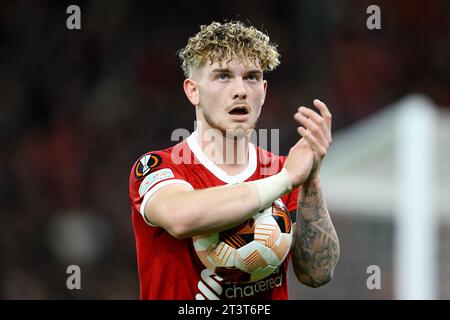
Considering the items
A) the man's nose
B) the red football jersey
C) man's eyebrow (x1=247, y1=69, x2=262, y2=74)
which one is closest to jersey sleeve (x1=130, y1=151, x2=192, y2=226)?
the red football jersey

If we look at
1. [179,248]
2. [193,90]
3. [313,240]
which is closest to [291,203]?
[313,240]

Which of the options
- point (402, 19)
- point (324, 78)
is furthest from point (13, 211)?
point (402, 19)

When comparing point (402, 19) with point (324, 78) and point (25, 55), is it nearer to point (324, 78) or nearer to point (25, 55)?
point (324, 78)

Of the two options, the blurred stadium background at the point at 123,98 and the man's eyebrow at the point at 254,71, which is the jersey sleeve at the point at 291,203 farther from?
the blurred stadium background at the point at 123,98

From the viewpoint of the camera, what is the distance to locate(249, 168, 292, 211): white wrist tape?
139 inches

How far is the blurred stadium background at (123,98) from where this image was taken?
10.3 metres

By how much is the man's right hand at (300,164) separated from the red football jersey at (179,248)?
0.34 meters

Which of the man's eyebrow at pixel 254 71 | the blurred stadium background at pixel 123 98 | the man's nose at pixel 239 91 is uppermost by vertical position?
the blurred stadium background at pixel 123 98

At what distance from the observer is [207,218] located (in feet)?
11.4

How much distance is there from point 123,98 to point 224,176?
7.94 meters

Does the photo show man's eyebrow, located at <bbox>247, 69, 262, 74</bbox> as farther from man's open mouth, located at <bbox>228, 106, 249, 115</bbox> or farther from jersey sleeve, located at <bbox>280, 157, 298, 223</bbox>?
jersey sleeve, located at <bbox>280, 157, 298, 223</bbox>

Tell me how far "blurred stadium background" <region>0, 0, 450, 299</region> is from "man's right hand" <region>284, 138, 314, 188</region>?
5133mm

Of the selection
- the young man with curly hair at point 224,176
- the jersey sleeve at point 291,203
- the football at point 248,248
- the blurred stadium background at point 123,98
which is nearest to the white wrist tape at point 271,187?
the young man with curly hair at point 224,176

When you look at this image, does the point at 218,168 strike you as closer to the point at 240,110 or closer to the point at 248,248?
the point at 240,110
